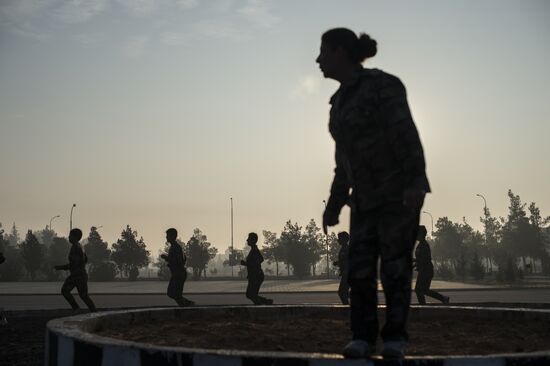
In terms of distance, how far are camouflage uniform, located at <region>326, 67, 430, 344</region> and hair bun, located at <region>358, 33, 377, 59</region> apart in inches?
5.5

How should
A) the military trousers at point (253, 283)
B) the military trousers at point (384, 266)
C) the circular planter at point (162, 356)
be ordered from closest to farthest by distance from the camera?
the circular planter at point (162, 356), the military trousers at point (384, 266), the military trousers at point (253, 283)

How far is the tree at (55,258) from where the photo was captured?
58269 mm

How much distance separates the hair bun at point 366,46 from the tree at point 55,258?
57.5 meters

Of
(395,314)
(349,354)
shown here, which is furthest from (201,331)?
(349,354)

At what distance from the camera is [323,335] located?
12.9 ft

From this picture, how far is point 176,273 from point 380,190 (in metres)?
9.81

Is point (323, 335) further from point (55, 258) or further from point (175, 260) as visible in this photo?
point (55, 258)

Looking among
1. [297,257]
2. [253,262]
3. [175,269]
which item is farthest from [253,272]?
[297,257]

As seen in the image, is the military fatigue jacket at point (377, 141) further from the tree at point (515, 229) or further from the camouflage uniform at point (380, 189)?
the tree at point (515, 229)

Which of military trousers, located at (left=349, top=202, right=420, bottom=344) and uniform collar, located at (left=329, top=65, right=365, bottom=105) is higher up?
uniform collar, located at (left=329, top=65, right=365, bottom=105)

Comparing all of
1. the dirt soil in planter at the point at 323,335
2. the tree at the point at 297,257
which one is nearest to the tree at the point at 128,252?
the tree at the point at 297,257

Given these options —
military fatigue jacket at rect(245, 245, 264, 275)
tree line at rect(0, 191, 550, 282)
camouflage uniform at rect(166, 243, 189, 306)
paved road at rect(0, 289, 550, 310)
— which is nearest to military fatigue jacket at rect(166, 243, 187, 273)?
camouflage uniform at rect(166, 243, 189, 306)

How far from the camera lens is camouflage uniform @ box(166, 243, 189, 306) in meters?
12.0

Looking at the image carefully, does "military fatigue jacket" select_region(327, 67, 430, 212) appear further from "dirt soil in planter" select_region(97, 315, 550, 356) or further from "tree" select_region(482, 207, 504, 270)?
"tree" select_region(482, 207, 504, 270)
